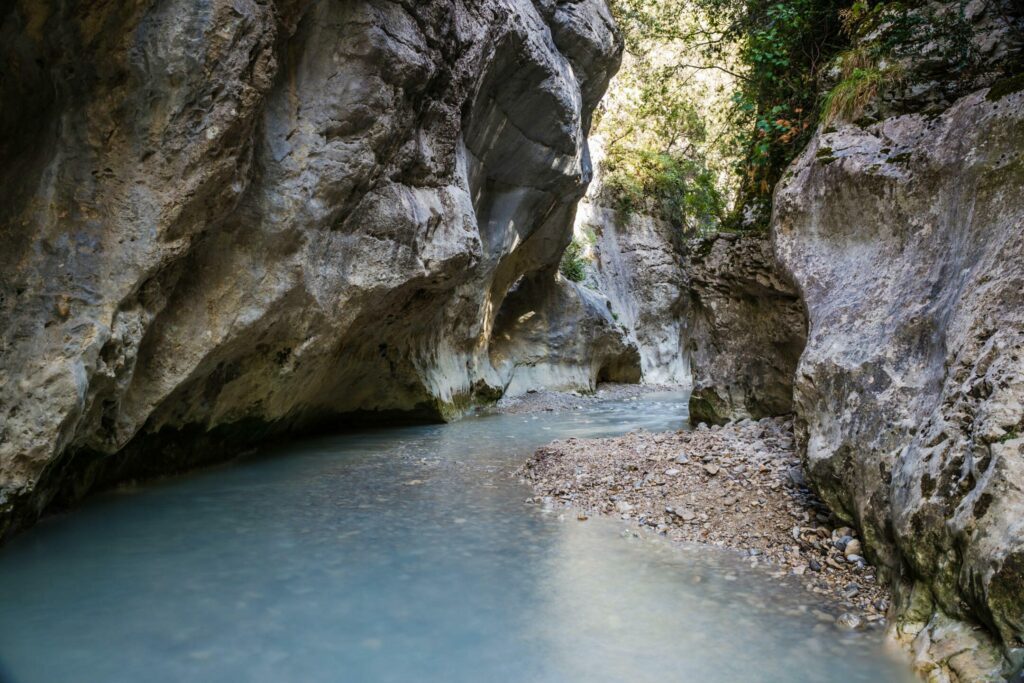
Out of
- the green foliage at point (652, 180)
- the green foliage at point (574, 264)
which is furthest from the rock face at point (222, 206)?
the green foliage at point (652, 180)

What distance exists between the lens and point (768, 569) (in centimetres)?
470

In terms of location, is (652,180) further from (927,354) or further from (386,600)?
(386,600)

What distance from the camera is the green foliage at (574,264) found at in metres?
21.9

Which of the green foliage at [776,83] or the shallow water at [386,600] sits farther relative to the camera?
the green foliage at [776,83]

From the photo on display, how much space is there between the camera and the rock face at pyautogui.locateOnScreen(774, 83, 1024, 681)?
3098 mm

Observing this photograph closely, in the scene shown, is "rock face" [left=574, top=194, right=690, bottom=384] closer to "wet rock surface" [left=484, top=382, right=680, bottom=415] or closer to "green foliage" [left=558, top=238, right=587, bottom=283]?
"green foliage" [left=558, top=238, right=587, bottom=283]

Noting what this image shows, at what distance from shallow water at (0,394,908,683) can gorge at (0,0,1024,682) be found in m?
0.03

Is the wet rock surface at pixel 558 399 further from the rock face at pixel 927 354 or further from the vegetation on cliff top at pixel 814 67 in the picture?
the rock face at pixel 927 354

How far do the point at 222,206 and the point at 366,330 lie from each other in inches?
177

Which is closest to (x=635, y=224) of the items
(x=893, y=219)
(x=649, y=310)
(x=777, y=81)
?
(x=649, y=310)

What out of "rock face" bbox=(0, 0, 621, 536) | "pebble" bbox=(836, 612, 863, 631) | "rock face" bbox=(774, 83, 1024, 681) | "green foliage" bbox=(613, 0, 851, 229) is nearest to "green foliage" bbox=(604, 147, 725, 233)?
"rock face" bbox=(0, 0, 621, 536)

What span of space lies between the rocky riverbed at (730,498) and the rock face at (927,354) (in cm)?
29

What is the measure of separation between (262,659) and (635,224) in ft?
80.6

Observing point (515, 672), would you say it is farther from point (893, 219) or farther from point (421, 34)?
point (421, 34)
